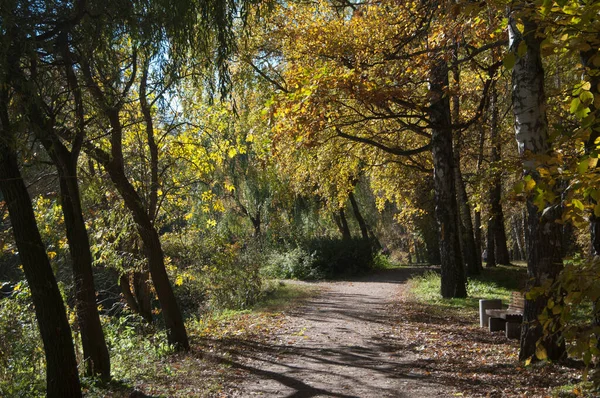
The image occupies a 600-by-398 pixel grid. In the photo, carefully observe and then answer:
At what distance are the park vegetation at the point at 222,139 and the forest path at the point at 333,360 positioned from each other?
1.73 metres

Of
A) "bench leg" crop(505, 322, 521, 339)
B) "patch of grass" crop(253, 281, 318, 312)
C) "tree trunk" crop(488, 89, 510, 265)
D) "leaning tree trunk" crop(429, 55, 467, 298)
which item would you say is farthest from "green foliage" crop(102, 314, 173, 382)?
"tree trunk" crop(488, 89, 510, 265)

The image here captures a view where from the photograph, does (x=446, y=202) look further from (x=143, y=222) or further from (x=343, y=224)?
(x=343, y=224)

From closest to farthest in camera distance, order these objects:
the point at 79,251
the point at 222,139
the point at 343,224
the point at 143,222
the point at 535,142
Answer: the point at 535,142 < the point at 79,251 < the point at 143,222 < the point at 222,139 < the point at 343,224

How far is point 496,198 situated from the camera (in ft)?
71.4

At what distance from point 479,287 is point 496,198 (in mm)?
5027

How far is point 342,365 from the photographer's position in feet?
Answer: 29.8

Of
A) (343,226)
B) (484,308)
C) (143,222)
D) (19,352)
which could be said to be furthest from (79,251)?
(343,226)

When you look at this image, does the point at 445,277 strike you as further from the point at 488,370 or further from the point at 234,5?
the point at 234,5

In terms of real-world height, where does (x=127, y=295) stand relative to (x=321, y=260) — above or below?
below

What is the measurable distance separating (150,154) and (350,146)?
346 inches

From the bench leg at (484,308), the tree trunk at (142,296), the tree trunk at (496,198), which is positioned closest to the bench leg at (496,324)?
the bench leg at (484,308)

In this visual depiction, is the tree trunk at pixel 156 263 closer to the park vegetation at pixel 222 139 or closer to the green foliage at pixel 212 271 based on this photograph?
the park vegetation at pixel 222 139

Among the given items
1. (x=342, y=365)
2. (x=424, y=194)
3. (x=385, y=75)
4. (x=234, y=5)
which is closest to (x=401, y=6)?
(x=385, y=75)

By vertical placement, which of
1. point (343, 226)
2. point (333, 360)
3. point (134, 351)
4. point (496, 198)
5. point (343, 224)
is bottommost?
point (134, 351)
